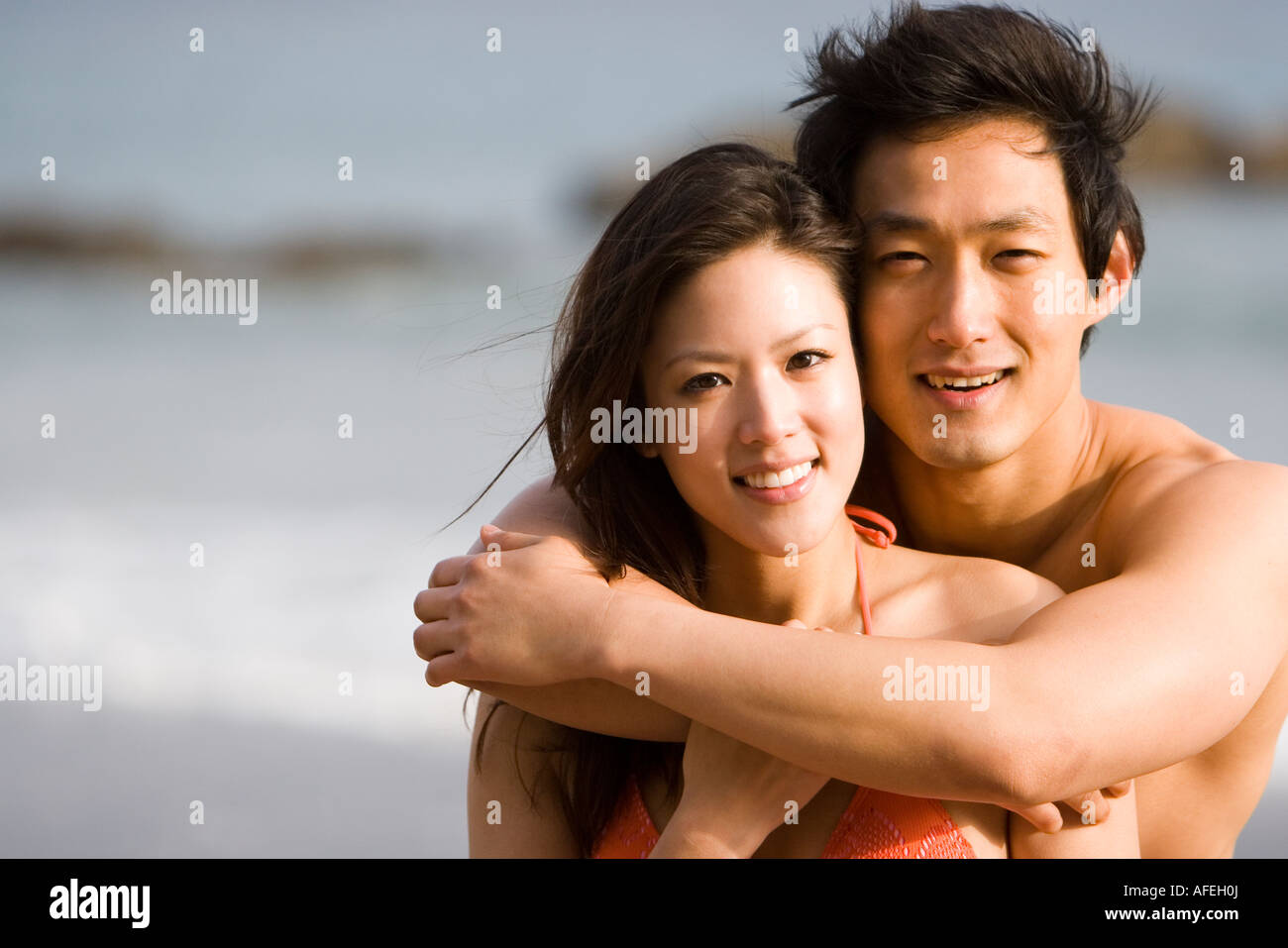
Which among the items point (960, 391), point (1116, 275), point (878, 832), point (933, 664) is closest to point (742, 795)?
point (878, 832)

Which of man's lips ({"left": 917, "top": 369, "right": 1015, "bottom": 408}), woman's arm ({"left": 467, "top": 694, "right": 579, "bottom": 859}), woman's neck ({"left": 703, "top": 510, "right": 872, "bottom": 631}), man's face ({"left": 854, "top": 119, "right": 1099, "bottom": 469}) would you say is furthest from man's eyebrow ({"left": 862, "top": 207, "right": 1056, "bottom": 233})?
woman's arm ({"left": 467, "top": 694, "right": 579, "bottom": 859})

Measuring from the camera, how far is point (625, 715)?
1940mm

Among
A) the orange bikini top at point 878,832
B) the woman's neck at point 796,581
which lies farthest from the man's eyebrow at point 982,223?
the orange bikini top at point 878,832

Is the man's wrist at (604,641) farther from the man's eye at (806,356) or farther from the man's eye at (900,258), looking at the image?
the man's eye at (900,258)

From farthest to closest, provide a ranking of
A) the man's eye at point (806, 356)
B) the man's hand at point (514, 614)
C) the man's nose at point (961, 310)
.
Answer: the man's nose at point (961, 310) < the man's eye at point (806, 356) < the man's hand at point (514, 614)

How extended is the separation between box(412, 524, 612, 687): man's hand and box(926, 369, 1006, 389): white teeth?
2.20 ft

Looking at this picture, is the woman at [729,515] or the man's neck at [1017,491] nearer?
the woman at [729,515]

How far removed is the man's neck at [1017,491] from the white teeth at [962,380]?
19 centimetres

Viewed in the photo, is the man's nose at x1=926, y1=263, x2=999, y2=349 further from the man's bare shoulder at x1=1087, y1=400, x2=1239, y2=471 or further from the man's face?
the man's bare shoulder at x1=1087, y1=400, x2=1239, y2=471

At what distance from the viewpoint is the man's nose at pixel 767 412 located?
1869mm

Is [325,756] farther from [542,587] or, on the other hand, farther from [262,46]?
[262,46]

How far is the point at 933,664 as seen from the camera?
1711 millimetres

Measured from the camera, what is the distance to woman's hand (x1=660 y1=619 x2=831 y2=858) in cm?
186

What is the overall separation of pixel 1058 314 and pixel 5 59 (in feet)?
49.3
